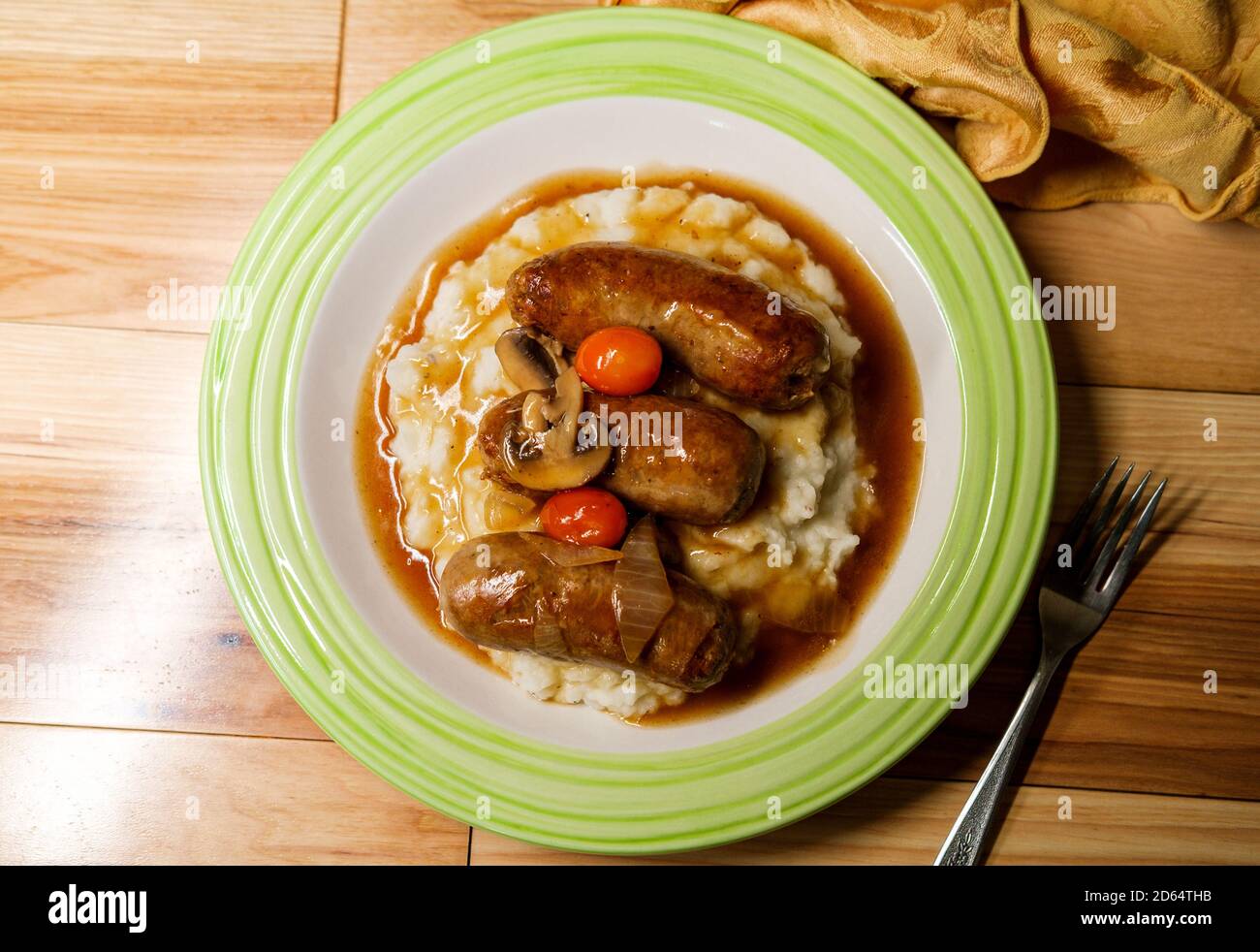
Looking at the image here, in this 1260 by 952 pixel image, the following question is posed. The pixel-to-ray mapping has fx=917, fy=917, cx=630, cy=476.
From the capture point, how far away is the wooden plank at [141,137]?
3764 mm

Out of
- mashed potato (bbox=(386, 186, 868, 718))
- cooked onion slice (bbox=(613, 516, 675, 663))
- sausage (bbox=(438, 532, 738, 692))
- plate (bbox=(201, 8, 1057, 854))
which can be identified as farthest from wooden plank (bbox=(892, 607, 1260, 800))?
cooked onion slice (bbox=(613, 516, 675, 663))

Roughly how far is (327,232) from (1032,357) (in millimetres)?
2581

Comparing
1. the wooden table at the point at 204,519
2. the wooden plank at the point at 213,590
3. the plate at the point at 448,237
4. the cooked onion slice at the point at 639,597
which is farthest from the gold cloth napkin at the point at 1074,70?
the cooked onion slice at the point at 639,597

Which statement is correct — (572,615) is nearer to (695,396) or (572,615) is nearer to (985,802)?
(695,396)

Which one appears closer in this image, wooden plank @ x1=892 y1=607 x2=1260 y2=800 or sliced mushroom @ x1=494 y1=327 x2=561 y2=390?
sliced mushroom @ x1=494 y1=327 x2=561 y2=390

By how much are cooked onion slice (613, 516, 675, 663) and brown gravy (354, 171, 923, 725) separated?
0.59 metres

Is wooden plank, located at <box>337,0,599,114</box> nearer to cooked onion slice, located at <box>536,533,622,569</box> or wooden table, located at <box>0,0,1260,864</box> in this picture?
wooden table, located at <box>0,0,1260,864</box>

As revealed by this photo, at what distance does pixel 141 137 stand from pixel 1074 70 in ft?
12.0

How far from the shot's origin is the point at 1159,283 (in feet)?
12.1

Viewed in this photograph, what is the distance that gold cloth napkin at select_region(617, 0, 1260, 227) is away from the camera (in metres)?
3.25

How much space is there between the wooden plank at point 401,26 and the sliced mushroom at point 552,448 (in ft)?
5.85

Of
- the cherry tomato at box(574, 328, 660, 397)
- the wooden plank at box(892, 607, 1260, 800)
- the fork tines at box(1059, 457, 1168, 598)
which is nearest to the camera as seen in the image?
the cherry tomato at box(574, 328, 660, 397)

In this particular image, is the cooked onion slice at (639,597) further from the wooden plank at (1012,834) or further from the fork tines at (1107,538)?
the fork tines at (1107,538)

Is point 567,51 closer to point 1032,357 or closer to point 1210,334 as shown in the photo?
point 1032,357
